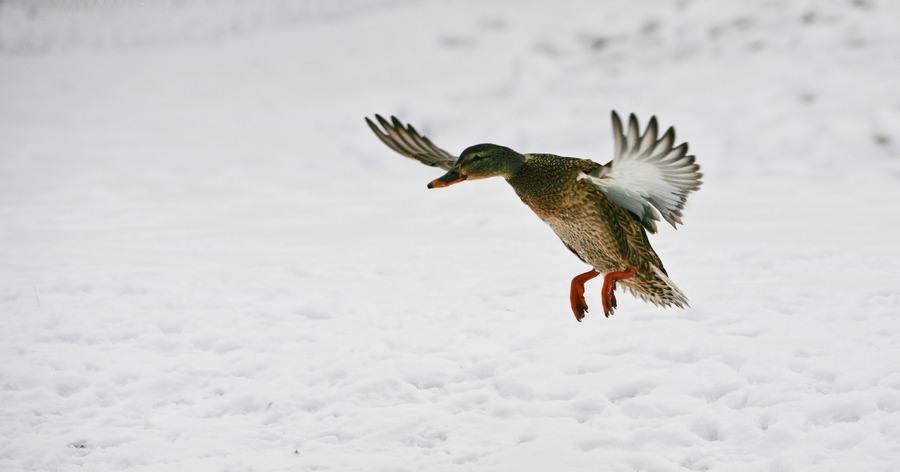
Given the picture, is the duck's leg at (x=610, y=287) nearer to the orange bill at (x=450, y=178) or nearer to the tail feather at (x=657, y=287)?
the tail feather at (x=657, y=287)

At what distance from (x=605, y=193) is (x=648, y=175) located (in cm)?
15

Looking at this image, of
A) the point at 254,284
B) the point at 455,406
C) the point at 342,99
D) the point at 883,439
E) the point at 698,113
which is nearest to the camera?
the point at 883,439

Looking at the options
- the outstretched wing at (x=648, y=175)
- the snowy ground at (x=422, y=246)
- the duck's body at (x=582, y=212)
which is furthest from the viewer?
the snowy ground at (x=422, y=246)

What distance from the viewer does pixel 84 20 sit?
49.2 ft

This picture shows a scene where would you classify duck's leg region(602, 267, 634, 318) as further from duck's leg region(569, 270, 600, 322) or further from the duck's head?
the duck's head

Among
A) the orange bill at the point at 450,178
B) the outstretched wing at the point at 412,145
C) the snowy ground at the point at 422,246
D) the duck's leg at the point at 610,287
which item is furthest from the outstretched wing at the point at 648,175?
the snowy ground at the point at 422,246

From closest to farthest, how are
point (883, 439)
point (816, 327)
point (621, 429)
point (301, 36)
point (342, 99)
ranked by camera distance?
point (883, 439), point (621, 429), point (816, 327), point (342, 99), point (301, 36)

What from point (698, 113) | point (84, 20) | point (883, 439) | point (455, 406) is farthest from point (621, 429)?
point (84, 20)

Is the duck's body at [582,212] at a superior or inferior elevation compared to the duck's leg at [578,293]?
superior

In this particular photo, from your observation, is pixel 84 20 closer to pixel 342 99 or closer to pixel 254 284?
pixel 342 99

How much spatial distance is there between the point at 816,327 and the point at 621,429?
1.56 metres

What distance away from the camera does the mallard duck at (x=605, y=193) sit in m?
2.08

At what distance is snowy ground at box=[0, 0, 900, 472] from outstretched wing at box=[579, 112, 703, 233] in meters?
1.78

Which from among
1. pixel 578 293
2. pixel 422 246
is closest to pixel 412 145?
pixel 578 293
